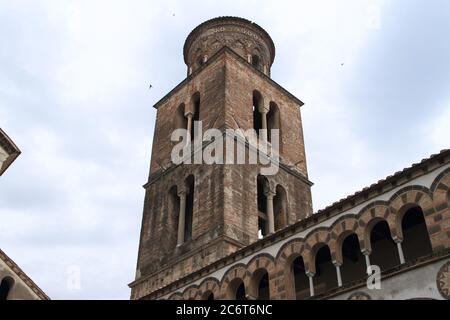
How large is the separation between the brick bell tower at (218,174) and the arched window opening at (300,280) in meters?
4.20

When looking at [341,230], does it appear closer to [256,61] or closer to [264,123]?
[264,123]

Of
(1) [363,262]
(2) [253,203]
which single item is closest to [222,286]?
(1) [363,262]

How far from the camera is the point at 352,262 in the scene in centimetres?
1432

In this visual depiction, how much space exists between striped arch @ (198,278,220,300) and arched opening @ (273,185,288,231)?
7063mm

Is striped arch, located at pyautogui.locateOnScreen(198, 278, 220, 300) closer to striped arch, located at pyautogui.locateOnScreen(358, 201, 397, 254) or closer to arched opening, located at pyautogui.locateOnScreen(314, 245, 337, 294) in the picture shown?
arched opening, located at pyautogui.locateOnScreen(314, 245, 337, 294)

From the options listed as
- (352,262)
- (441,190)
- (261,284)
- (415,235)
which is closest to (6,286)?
(261,284)

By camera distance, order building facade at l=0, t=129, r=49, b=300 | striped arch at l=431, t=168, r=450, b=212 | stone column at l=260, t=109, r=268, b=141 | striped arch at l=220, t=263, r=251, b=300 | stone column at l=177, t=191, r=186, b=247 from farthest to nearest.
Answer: stone column at l=260, t=109, r=268, b=141, stone column at l=177, t=191, r=186, b=247, building facade at l=0, t=129, r=49, b=300, striped arch at l=220, t=263, r=251, b=300, striped arch at l=431, t=168, r=450, b=212

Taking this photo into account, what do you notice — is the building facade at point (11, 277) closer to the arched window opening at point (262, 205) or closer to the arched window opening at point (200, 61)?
the arched window opening at point (262, 205)

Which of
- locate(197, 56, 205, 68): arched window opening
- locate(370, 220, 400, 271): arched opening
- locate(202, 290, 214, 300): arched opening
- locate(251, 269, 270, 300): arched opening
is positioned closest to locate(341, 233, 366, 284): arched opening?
locate(370, 220, 400, 271): arched opening

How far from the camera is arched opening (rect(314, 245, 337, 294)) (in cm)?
1449

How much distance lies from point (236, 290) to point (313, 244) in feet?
10.6

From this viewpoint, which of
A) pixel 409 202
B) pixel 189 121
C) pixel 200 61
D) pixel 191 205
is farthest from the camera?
pixel 200 61

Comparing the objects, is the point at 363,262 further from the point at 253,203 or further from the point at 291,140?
the point at 291,140

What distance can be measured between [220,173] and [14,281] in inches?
352
